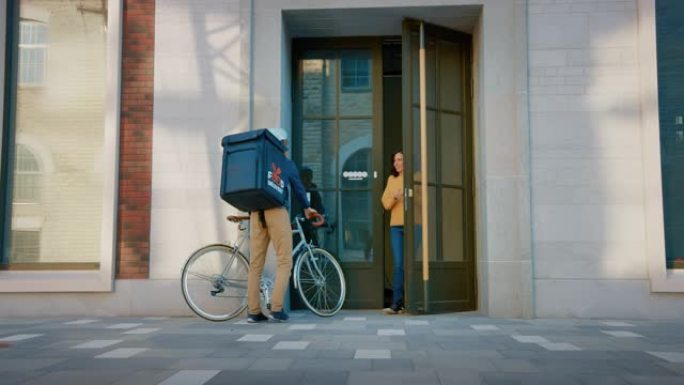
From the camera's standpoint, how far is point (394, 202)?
7.48 m

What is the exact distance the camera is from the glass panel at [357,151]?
812 centimetres

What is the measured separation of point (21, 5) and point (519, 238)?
18.8ft

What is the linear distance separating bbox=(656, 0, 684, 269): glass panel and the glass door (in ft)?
9.65

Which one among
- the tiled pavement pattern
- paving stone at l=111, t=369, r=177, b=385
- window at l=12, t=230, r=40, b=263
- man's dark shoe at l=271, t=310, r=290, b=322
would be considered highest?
window at l=12, t=230, r=40, b=263

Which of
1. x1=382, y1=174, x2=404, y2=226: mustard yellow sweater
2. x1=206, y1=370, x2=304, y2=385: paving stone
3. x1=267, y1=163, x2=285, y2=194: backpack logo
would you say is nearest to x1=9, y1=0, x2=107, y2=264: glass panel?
x1=267, y1=163, x2=285, y2=194: backpack logo

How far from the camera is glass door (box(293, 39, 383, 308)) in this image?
316 inches

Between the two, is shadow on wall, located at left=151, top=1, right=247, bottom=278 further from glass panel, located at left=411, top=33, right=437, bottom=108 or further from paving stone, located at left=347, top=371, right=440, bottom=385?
paving stone, located at left=347, top=371, right=440, bottom=385

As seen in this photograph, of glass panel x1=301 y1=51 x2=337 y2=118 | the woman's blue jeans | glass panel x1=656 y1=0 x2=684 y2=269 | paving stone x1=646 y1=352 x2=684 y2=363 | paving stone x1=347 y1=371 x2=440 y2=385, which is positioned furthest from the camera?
glass panel x1=301 y1=51 x2=337 y2=118

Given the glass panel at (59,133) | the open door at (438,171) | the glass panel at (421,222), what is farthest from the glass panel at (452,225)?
the glass panel at (59,133)

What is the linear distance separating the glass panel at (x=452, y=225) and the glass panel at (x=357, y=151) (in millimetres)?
984

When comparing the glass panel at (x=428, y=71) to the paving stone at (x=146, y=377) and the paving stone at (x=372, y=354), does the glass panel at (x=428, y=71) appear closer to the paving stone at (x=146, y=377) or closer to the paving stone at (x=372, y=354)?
the paving stone at (x=372, y=354)

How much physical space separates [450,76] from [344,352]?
164 inches

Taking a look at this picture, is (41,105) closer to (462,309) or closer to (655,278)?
(462,309)

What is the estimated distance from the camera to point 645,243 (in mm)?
6785
